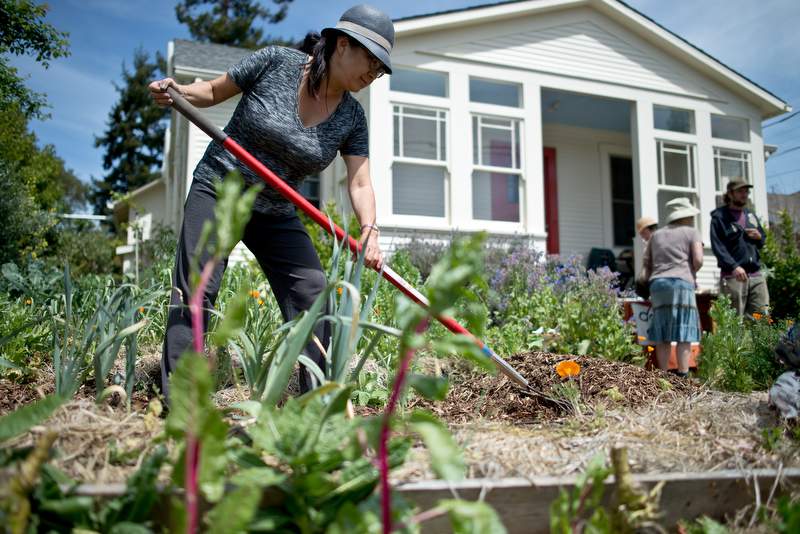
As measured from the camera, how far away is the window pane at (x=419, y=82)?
8.36 meters

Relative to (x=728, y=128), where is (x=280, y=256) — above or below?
below

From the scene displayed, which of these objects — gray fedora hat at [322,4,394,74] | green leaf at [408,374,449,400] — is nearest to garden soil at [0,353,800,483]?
green leaf at [408,374,449,400]

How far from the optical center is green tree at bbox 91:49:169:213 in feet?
90.9

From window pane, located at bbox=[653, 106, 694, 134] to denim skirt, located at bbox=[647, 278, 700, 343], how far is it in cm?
654

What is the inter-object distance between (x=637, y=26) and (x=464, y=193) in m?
4.35

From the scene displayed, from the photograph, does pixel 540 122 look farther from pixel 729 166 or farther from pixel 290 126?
pixel 290 126

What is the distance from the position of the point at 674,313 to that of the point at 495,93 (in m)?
5.71

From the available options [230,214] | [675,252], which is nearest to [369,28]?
[230,214]

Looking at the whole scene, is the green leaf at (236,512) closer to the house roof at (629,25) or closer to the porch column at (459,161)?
the porch column at (459,161)

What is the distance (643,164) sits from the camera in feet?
29.9

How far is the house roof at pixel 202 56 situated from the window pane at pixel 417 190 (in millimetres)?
3481

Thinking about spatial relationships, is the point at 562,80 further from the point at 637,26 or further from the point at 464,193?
the point at 464,193

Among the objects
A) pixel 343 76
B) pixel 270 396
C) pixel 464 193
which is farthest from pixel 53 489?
pixel 464 193

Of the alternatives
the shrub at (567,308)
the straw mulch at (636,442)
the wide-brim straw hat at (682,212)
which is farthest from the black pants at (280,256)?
the wide-brim straw hat at (682,212)
